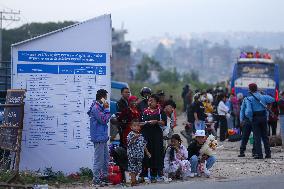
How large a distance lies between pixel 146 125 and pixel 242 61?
25.1 meters

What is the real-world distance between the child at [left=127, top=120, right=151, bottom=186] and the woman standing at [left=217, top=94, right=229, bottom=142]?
1113cm

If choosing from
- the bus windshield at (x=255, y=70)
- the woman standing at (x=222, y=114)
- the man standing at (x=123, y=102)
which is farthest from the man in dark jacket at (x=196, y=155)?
the bus windshield at (x=255, y=70)

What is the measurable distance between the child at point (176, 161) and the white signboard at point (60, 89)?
157cm

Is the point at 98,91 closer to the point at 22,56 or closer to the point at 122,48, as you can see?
the point at 22,56

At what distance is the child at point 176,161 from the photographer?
13.5 metres

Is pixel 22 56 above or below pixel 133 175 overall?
above

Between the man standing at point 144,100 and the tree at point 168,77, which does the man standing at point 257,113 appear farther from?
the tree at point 168,77

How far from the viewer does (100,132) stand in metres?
12.6

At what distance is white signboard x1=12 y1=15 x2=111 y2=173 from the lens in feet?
43.5

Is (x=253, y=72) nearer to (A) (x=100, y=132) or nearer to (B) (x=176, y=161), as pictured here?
(B) (x=176, y=161)

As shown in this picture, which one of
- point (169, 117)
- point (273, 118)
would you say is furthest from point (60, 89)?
point (273, 118)

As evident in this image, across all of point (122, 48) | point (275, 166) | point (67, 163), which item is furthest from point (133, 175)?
point (122, 48)

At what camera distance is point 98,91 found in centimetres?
1273

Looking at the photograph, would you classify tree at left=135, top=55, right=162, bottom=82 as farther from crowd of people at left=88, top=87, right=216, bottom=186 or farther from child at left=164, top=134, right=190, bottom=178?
child at left=164, top=134, right=190, bottom=178
